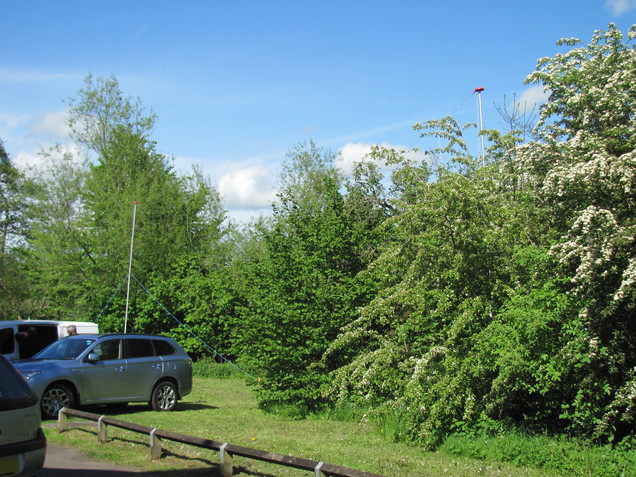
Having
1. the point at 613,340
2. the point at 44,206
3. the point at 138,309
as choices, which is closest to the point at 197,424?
the point at 613,340

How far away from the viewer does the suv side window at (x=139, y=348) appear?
14.0 metres

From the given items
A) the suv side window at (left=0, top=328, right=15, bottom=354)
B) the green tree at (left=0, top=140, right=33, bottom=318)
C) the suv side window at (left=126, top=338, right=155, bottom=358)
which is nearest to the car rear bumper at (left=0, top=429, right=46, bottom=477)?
the suv side window at (left=126, top=338, right=155, bottom=358)

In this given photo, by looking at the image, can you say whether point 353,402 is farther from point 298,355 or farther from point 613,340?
point 613,340

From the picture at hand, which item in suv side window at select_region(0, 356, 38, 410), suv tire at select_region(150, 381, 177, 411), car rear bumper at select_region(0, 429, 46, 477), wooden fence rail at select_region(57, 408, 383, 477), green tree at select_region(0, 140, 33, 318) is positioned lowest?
suv tire at select_region(150, 381, 177, 411)

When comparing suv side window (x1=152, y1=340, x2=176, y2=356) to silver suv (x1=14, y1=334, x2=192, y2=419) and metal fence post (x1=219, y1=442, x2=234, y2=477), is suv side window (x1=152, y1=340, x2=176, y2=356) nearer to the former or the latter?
silver suv (x1=14, y1=334, x2=192, y2=419)

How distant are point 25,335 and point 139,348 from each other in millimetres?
3581

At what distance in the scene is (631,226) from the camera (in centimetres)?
745

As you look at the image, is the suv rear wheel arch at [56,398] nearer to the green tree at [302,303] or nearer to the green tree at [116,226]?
the green tree at [302,303]

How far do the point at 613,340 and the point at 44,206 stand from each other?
119 ft

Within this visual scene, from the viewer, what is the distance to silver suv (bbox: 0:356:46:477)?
5469mm

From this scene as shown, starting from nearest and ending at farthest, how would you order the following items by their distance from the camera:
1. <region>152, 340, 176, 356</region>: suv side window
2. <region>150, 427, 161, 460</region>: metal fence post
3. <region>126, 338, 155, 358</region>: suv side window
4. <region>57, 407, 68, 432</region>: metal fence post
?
<region>150, 427, 161, 460</region>: metal fence post
<region>57, 407, 68, 432</region>: metal fence post
<region>126, 338, 155, 358</region>: suv side window
<region>152, 340, 176, 356</region>: suv side window

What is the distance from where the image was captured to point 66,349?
1341cm

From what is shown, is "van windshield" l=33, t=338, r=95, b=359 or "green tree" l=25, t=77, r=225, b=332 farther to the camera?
"green tree" l=25, t=77, r=225, b=332

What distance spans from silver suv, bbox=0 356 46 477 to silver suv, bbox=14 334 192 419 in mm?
6810
